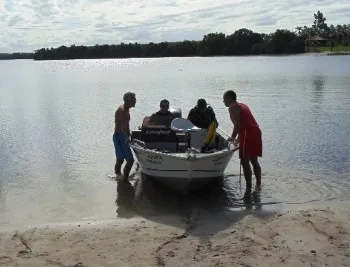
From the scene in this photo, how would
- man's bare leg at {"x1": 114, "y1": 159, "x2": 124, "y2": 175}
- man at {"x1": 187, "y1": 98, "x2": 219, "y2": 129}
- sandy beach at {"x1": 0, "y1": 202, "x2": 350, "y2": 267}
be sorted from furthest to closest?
1. man at {"x1": 187, "y1": 98, "x2": 219, "y2": 129}
2. man's bare leg at {"x1": 114, "y1": 159, "x2": 124, "y2": 175}
3. sandy beach at {"x1": 0, "y1": 202, "x2": 350, "y2": 267}

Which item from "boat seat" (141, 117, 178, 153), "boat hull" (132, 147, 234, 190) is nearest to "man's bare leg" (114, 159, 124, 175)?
"boat seat" (141, 117, 178, 153)

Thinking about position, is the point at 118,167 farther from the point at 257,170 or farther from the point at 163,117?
the point at 257,170

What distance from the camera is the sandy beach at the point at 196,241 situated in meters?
5.63

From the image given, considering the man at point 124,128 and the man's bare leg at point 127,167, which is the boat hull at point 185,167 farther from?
the man's bare leg at point 127,167

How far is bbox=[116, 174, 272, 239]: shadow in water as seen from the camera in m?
7.26

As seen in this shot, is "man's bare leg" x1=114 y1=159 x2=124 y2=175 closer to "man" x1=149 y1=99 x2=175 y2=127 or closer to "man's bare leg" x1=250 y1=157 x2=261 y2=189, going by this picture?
"man" x1=149 y1=99 x2=175 y2=127

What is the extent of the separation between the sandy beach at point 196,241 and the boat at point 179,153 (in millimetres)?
1004

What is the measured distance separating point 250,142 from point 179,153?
142cm

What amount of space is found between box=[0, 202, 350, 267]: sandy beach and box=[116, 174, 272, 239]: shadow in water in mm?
41

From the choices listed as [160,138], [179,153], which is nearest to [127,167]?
[160,138]

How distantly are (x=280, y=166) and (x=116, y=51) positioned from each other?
125946 millimetres

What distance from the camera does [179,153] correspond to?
8.92m

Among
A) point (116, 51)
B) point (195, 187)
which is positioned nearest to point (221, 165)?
point (195, 187)

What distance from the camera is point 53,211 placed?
8266 millimetres
